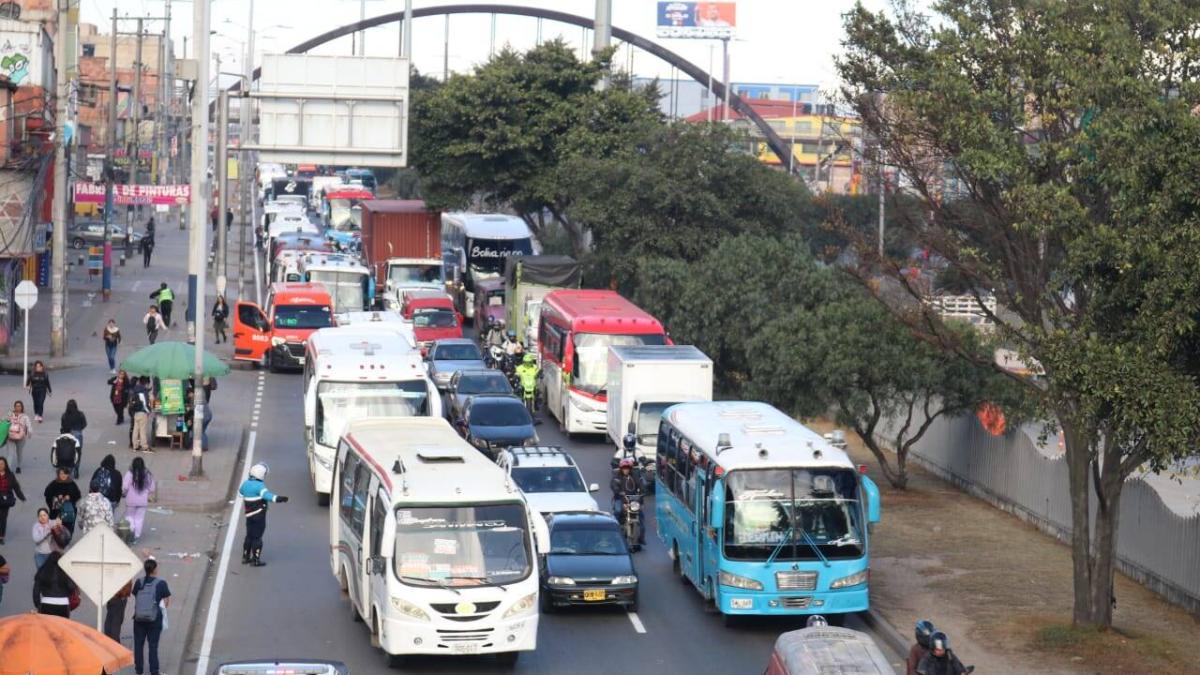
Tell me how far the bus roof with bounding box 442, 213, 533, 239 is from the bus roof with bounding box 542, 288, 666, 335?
1873 cm

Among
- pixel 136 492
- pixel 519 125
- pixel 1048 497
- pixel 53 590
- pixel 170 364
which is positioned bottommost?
pixel 1048 497

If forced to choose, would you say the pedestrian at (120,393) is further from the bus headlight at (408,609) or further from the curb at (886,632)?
the bus headlight at (408,609)

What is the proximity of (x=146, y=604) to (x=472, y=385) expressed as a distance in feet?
70.9

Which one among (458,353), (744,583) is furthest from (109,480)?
(458,353)

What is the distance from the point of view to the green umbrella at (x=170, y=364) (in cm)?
3466

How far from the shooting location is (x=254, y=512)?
25.8m

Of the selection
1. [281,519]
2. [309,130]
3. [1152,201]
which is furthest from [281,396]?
[1152,201]

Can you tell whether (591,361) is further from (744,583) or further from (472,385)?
(744,583)

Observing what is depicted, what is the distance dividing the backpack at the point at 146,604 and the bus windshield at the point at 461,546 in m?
2.66

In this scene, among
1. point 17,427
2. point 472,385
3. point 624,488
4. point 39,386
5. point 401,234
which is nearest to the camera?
point 624,488

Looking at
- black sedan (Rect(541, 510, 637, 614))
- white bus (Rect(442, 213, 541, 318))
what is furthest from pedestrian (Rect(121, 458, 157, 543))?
white bus (Rect(442, 213, 541, 318))

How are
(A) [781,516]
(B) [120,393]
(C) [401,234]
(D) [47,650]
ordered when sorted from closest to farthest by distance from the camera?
(D) [47,650], (A) [781,516], (B) [120,393], (C) [401,234]

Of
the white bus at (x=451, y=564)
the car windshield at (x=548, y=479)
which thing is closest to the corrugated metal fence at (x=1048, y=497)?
the car windshield at (x=548, y=479)

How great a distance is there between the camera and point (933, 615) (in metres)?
23.9
